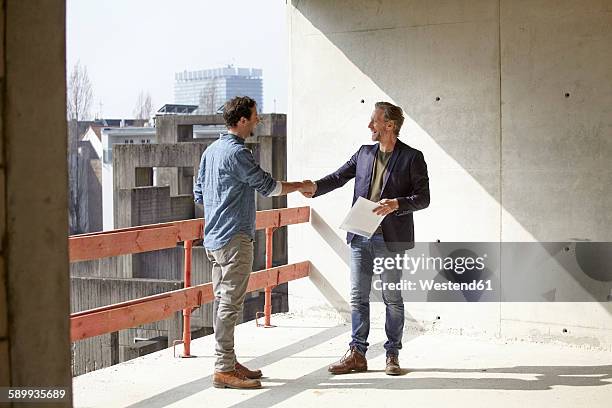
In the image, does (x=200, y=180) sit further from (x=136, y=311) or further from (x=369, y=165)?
(x=369, y=165)

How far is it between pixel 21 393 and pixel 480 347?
447cm

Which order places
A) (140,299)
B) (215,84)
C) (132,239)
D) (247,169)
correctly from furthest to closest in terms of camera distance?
1. (215,84)
2. (140,299)
3. (132,239)
4. (247,169)

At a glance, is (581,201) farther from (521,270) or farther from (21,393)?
(21,393)

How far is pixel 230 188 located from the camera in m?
5.07

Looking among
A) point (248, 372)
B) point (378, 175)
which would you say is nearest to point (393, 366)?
point (248, 372)

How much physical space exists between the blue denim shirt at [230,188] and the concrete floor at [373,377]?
0.96 metres

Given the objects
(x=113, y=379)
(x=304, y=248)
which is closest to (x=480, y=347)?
(x=304, y=248)

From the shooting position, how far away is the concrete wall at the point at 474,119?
643 cm

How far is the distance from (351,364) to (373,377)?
7.0 inches

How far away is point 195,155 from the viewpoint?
96.5 feet

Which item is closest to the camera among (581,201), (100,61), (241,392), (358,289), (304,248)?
(241,392)

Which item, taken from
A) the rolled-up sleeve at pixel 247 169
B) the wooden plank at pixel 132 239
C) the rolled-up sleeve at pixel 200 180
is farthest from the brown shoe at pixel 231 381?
the rolled-up sleeve at pixel 247 169

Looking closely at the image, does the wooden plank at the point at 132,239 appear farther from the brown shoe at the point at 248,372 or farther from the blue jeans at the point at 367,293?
the blue jeans at the point at 367,293

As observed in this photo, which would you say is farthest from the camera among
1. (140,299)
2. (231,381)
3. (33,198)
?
(140,299)
